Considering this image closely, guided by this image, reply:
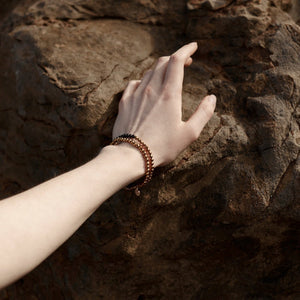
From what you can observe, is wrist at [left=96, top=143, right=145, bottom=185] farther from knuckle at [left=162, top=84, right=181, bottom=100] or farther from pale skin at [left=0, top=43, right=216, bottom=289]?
knuckle at [left=162, top=84, right=181, bottom=100]

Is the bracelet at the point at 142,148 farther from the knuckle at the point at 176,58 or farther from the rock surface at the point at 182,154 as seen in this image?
the knuckle at the point at 176,58

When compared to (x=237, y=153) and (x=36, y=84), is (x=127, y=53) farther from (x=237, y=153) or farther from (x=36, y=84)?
(x=237, y=153)

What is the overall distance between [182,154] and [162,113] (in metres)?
0.18

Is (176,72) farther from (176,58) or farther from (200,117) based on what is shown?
A: (200,117)

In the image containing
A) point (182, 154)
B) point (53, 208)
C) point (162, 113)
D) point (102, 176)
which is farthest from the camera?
point (182, 154)

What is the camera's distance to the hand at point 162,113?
3.95 feet

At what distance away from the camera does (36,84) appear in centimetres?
141

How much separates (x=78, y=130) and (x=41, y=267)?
63cm

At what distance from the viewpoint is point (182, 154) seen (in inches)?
52.0

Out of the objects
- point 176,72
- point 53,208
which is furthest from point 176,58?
point 53,208

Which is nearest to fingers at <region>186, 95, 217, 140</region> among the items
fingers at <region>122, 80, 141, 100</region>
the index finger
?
the index finger

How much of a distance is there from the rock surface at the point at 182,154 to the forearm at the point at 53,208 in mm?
190

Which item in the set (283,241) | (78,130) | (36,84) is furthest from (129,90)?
(283,241)

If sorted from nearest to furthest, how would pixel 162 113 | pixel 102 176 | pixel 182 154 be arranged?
1. pixel 102 176
2. pixel 162 113
3. pixel 182 154
